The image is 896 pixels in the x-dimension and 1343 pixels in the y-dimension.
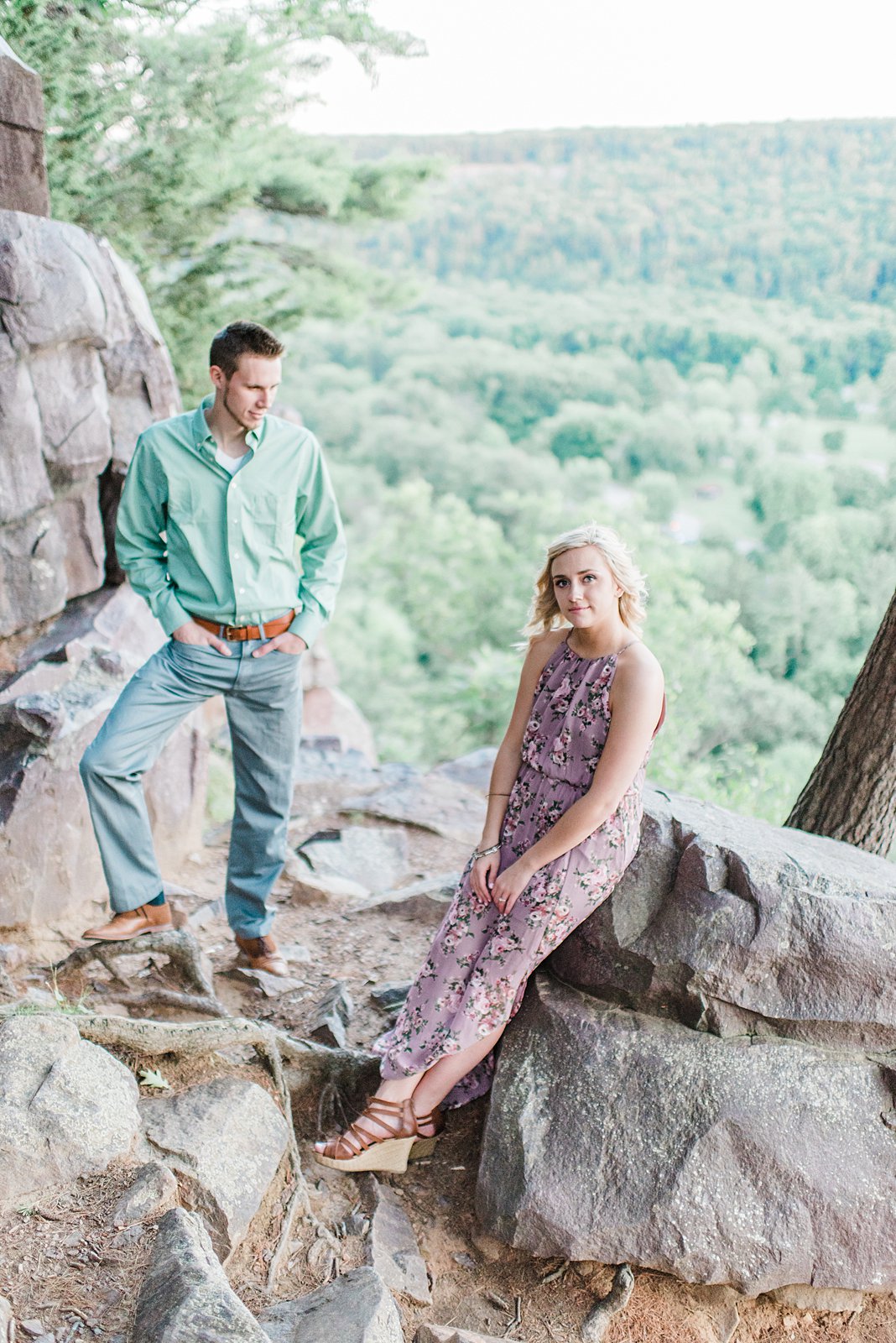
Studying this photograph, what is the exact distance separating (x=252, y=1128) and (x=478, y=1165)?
27.7 inches

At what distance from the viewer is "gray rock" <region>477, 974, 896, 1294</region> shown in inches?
100

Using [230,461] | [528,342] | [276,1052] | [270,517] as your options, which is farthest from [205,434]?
[528,342]

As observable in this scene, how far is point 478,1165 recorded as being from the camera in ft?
9.47

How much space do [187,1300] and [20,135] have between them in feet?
15.0

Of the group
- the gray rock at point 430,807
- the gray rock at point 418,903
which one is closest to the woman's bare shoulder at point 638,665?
the gray rock at point 418,903

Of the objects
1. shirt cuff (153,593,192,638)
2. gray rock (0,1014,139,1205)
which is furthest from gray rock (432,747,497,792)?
gray rock (0,1014,139,1205)

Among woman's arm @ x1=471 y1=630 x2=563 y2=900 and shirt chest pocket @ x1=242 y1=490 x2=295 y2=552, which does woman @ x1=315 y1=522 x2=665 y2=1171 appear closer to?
woman's arm @ x1=471 y1=630 x2=563 y2=900

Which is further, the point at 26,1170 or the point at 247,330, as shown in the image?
the point at 247,330

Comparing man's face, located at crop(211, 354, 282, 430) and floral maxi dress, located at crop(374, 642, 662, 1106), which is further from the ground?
man's face, located at crop(211, 354, 282, 430)

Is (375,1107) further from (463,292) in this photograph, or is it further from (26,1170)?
(463,292)

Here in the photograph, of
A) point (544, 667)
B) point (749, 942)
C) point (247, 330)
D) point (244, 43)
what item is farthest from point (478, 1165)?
point (244, 43)

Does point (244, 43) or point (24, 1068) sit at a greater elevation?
point (244, 43)

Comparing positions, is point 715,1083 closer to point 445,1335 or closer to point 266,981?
point 445,1335

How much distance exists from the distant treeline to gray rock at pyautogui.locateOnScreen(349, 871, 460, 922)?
593 inches
